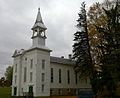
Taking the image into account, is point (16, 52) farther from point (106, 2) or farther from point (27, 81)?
point (106, 2)

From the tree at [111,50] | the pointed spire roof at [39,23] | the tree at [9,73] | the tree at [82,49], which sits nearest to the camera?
the tree at [111,50]

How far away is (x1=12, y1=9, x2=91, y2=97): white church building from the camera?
43.0 m

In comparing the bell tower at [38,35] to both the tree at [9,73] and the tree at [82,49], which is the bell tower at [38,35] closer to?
the tree at [82,49]

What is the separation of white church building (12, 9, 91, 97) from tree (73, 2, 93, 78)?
24.0ft

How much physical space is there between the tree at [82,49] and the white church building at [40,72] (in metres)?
7.32

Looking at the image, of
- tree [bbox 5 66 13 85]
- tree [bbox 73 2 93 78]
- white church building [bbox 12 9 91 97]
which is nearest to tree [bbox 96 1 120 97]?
tree [bbox 73 2 93 78]

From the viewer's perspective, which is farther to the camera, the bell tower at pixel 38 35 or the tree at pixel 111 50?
the bell tower at pixel 38 35

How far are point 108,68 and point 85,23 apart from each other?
43.7 feet

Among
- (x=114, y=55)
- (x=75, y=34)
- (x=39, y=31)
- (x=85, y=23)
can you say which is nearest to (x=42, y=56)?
(x=39, y=31)

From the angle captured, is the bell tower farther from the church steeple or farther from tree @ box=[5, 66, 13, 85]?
tree @ box=[5, 66, 13, 85]

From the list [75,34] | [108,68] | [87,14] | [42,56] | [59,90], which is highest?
[87,14]

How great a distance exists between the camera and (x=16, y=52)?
52.4 metres

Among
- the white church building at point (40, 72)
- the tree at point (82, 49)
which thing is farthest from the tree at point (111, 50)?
the white church building at point (40, 72)

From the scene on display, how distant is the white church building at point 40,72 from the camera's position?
4297cm
